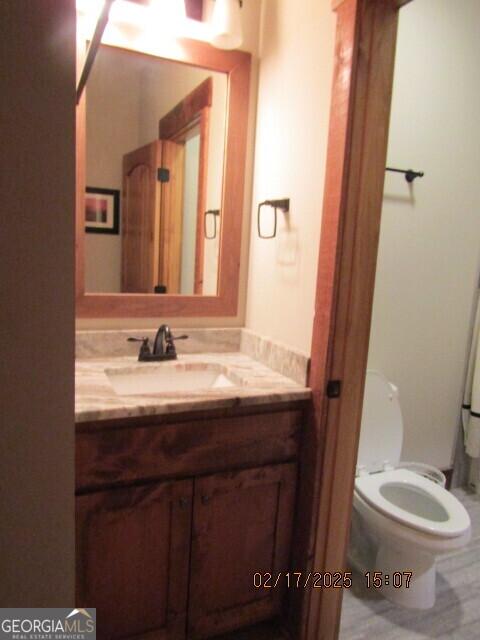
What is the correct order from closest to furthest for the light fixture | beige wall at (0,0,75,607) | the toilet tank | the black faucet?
beige wall at (0,0,75,607) → the light fixture → the black faucet → the toilet tank

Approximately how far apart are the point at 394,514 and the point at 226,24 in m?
1.85

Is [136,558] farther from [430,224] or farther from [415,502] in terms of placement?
[430,224]

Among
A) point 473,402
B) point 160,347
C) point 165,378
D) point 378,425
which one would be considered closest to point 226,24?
point 160,347

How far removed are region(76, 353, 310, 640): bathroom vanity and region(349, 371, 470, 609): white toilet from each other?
44 cm

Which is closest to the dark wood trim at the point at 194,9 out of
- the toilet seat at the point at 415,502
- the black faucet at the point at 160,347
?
the black faucet at the point at 160,347

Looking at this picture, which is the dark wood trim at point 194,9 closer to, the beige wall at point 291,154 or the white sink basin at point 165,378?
the beige wall at point 291,154

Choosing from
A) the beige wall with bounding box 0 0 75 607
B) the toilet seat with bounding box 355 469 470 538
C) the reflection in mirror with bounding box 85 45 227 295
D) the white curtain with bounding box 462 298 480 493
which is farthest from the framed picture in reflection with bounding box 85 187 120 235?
the white curtain with bounding box 462 298 480 493

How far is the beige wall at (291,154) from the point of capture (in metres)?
1.29

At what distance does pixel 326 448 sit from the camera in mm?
1304

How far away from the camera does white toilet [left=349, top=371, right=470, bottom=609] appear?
155 cm

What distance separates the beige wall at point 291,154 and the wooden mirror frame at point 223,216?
7 centimetres

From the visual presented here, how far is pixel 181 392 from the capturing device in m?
1.25

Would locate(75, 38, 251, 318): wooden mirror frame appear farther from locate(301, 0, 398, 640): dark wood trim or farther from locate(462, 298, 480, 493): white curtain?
locate(462, 298, 480, 493): white curtain

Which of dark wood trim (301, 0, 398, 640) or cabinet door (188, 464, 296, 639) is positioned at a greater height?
dark wood trim (301, 0, 398, 640)
